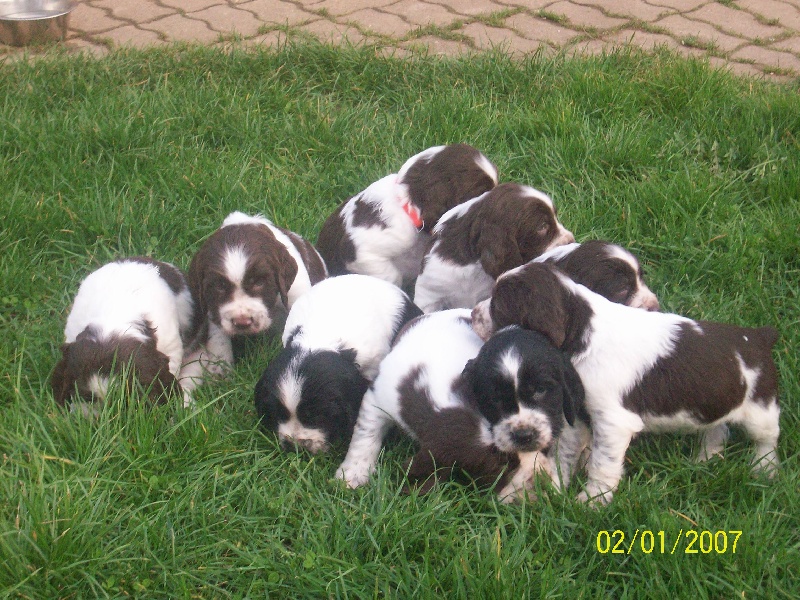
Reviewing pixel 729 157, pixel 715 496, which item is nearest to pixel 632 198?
pixel 729 157

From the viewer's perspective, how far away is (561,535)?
321 cm

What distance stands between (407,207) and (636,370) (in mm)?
1932

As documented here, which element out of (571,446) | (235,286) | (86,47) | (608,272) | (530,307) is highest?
(530,307)

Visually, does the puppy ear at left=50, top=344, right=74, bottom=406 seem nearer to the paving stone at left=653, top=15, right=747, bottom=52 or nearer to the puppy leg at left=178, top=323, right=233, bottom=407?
the puppy leg at left=178, top=323, right=233, bottom=407

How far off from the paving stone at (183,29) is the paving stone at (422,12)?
1795mm

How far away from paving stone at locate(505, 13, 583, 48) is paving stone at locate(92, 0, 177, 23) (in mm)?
3496

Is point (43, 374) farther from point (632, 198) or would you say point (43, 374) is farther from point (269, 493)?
point (632, 198)

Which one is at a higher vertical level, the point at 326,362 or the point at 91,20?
the point at 326,362

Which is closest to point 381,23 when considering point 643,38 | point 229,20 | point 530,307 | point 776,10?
point 229,20

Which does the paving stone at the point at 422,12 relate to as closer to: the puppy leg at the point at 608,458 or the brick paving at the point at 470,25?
the brick paving at the point at 470,25

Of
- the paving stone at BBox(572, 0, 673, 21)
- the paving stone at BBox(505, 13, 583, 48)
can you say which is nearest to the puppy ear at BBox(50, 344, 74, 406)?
the paving stone at BBox(505, 13, 583, 48)

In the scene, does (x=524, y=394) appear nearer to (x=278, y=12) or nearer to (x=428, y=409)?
(x=428, y=409)

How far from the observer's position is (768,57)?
7.75 m

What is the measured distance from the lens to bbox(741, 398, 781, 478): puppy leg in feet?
11.7
